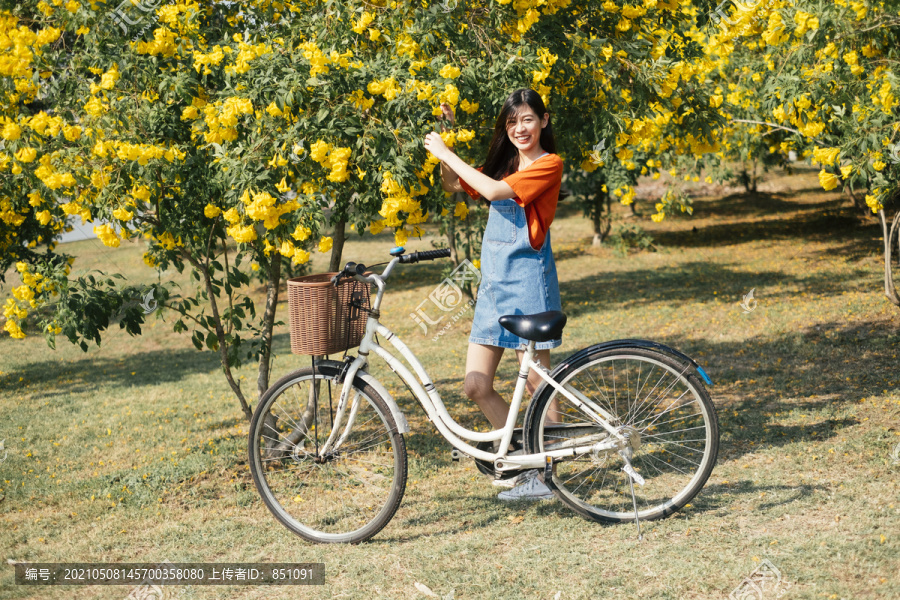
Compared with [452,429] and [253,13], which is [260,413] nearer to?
[452,429]

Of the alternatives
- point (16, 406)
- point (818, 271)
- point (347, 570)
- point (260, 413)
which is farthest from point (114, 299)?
point (818, 271)

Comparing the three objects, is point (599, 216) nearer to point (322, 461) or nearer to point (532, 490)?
point (532, 490)

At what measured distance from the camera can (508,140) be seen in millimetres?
3471

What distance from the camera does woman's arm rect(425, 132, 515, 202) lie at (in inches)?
119

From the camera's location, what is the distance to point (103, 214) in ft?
12.2

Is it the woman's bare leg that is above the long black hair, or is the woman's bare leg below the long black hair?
below

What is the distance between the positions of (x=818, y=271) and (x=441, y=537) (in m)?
9.17

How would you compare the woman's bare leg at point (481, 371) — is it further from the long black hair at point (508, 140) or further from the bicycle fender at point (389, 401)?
the long black hair at point (508, 140)

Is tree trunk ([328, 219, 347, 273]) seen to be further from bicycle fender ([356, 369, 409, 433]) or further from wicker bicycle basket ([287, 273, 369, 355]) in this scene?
bicycle fender ([356, 369, 409, 433])

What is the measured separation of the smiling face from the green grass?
1725 millimetres

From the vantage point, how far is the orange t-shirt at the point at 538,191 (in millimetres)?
3127

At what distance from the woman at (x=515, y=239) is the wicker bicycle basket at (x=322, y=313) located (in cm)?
55

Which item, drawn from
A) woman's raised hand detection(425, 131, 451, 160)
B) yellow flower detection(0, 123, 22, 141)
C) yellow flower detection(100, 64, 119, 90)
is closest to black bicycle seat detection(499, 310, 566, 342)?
woman's raised hand detection(425, 131, 451, 160)

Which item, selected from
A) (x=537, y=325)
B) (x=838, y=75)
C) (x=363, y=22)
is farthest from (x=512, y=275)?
(x=838, y=75)
